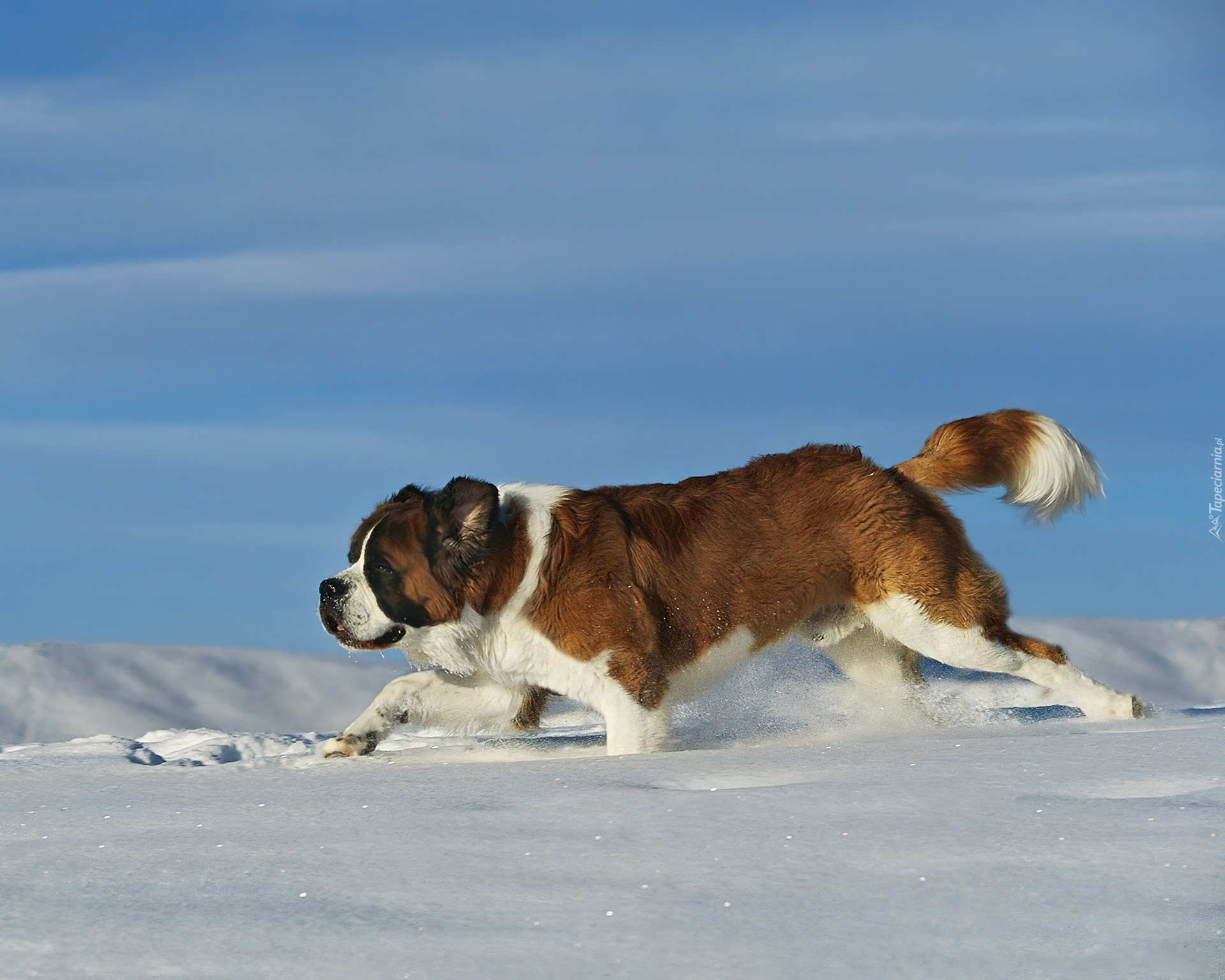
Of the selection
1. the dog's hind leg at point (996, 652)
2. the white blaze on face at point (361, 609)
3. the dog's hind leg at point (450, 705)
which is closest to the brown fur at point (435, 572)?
the white blaze on face at point (361, 609)

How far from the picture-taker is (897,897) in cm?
315

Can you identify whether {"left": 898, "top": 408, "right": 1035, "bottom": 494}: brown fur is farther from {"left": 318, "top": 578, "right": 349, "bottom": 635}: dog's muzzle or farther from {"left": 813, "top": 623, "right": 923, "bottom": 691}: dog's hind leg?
{"left": 318, "top": 578, "right": 349, "bottom": 635}: dog's muzzle

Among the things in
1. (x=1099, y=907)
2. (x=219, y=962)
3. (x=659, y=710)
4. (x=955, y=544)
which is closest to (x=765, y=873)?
(x=1099, y=907)

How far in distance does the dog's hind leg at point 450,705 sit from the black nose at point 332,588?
0.65m

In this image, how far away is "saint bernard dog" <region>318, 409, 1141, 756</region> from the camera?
581 centimetres

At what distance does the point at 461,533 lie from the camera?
583cm

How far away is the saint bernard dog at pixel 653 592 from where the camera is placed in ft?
19.1

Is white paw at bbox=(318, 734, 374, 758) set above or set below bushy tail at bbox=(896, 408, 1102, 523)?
below

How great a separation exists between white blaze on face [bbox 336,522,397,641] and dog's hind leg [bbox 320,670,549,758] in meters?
0.45

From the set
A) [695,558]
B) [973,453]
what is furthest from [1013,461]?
[695,558]

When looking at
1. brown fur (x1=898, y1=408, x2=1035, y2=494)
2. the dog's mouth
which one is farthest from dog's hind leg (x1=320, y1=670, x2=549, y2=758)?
brown fur (x1=898, y1=408, x2=1035, y2=494)

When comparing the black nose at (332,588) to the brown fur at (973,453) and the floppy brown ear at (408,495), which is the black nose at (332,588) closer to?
the floppy brown ear at (408,495)

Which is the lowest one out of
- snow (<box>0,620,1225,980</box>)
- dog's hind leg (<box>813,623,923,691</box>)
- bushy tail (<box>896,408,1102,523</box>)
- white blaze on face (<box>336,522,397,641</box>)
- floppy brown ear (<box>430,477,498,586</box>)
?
snow (<box>0,620,1225,980</box>)

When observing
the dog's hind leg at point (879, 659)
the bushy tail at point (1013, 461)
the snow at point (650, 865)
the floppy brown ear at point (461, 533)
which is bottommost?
the snow at point (650, 865)
